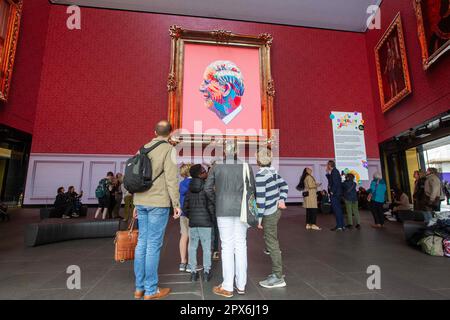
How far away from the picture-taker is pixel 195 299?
6.39 feet

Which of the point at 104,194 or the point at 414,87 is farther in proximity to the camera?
the point at 414,87

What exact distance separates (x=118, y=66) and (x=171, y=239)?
800 centimetres

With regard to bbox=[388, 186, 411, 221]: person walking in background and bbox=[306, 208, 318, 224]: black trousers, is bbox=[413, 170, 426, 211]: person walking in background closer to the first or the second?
bbox=[388, 186, 411, 221]: person walking in background

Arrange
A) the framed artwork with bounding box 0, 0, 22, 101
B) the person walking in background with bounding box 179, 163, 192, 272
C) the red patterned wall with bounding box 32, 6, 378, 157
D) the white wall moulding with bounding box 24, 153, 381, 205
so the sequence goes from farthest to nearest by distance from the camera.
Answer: the red patterned wall with bounding box 32, 6, 378, 157, the white wall moulding with bounding box 24, 153, 381, 205, the framed artwork with bounding box 0, 0, 22, 101, the person walking in background with bounding box 179, 163, 192, 272

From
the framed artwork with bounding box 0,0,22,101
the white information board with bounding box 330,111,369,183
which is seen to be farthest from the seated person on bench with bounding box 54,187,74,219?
the white information board with bounding box 330,111,369,183

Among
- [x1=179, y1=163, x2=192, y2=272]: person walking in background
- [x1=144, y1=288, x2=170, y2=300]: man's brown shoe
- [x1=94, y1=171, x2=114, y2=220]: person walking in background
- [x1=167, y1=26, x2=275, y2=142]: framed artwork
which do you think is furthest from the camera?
[x1=167, y1=26, x2=275, y2=142]: framed artwork

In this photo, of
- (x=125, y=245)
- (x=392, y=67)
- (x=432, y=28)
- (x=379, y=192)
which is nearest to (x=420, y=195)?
(x=379, y=192)

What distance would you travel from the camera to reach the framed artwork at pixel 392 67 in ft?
25.8

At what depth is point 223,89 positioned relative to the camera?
364 inches

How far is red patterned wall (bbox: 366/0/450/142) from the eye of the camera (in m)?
6.55

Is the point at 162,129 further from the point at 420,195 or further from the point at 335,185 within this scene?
the point at 420,195

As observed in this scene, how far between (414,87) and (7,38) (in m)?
13.3

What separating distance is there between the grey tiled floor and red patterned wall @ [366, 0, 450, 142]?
5192 mm

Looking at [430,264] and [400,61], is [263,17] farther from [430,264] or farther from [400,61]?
[430,264]
